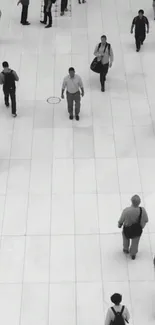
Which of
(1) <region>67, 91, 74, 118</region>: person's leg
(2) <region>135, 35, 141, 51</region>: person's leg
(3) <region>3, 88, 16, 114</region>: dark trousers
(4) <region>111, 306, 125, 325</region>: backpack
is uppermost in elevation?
(2) <region>135, 35, 141, 51</region>: person's leg

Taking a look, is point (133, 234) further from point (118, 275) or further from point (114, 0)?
point (114, 0)

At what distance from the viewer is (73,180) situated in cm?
1014

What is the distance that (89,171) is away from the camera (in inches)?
408

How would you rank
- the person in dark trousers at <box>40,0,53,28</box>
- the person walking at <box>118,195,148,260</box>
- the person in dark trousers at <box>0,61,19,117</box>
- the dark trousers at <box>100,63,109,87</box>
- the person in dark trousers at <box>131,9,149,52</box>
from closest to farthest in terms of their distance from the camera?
the person walking at <box>118,195,148,260</box> < the person in dark trousers at <box>0,61,19,117</box> < the dark trousers at <box>100,63,109,87</box> < the person in dark trousers at <box>131,9,149,52</box> < the person in dark trousers at <box>40,0,53,28</box>

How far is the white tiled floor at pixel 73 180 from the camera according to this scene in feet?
26.0

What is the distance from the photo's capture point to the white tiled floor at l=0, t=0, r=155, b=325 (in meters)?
7.93

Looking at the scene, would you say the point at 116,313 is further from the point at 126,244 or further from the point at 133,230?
the point at 126,244

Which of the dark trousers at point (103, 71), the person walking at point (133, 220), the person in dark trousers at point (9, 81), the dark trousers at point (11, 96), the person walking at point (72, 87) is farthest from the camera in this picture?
the dark trousers at point (103, 71)

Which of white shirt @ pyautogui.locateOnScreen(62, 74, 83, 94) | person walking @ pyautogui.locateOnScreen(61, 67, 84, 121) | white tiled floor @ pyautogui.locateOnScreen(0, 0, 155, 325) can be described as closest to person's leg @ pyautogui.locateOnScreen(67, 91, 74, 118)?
person walking @ pyautogui.locateOnScreen(61, 67, 84, 121)

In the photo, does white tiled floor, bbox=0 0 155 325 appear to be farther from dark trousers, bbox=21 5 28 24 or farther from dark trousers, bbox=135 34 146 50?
dark trousers, bbox=21 5 28 24

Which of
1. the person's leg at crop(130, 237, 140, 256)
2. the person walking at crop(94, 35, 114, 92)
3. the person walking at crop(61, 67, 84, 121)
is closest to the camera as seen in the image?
the person's leg at crop(130, 237, 140, 256)

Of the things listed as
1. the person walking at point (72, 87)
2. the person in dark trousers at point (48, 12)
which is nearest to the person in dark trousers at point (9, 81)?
the person walking at point (72, 87)

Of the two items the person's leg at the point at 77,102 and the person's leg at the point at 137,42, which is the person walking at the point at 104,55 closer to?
the person's leg at the point at 77,102

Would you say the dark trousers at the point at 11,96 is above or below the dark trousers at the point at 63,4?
below
